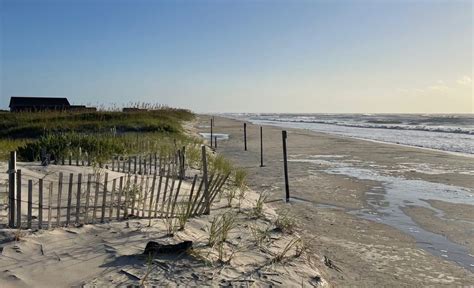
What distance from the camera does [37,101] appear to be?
48.6 metres

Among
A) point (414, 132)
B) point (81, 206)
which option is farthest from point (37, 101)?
point (81, 206)

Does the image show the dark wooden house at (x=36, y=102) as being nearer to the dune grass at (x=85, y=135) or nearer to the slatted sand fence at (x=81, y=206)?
the dune grass at (x=85, y=135)

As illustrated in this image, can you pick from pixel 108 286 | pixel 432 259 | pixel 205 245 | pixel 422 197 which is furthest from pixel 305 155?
pixel 108 286

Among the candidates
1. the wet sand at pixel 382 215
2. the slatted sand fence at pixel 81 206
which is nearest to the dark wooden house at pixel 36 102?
the wet sand at pixel 382 215

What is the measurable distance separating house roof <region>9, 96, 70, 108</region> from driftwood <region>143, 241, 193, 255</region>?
4824 cm

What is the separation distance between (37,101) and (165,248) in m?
49.7

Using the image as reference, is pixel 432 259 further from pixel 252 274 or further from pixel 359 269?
pixel 252 274

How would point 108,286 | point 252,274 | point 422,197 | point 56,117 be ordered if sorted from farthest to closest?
point 56,117
point 422,197
point 252,274
point 108,286

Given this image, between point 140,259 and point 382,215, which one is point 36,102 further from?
point 140,259

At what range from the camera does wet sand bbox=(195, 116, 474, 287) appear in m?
5.73

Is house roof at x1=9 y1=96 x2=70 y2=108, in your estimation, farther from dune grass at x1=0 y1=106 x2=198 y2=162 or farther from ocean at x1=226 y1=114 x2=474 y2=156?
ocean at x1=226 y1=114 x2=474 y2=156

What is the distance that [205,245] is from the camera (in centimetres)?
522

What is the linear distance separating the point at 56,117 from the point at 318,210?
2354cm

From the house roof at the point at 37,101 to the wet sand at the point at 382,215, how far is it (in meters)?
38.5
